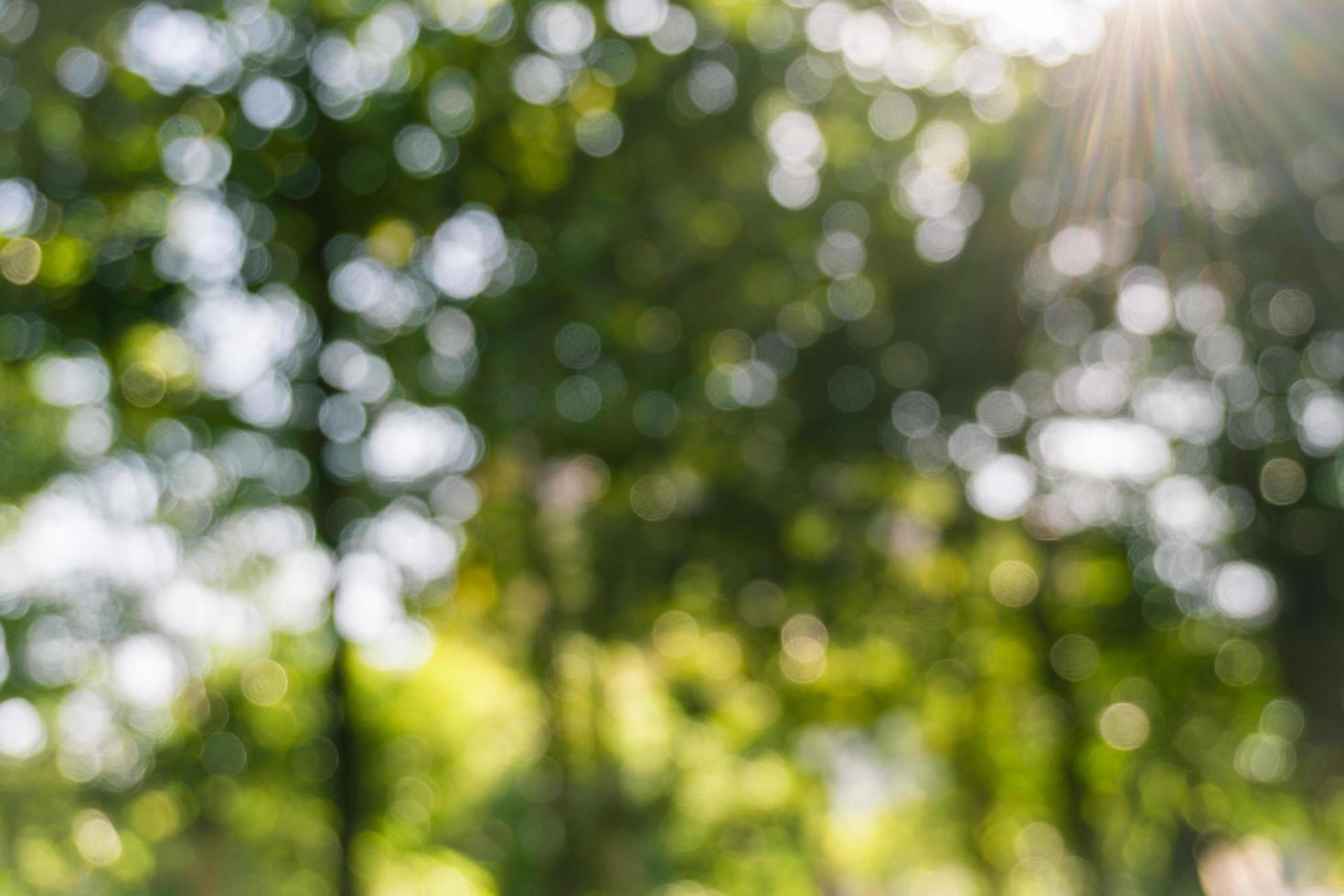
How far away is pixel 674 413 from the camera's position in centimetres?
1418

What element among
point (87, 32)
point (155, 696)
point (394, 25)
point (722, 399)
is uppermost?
point (394, 25)

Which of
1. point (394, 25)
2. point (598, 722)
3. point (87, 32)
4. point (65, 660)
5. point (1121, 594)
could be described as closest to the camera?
point (87, 32)

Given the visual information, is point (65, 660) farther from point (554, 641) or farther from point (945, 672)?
point (945, 672)

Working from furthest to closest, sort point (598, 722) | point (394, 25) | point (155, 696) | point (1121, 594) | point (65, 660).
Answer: point (598, 722) < point (1121, 594) < point (155, 696) < point (65, 660) < point (394, 25)

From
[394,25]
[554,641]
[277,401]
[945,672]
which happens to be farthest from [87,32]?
[945,672]

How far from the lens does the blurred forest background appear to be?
1152 centimetres

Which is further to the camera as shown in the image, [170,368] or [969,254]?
[969,254]

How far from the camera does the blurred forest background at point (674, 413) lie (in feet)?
37.8

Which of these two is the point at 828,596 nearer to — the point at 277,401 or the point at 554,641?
the point at 554,641

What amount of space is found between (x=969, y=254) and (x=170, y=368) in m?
8.11

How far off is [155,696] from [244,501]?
3.53 meters

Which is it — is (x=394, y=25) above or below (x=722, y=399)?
above

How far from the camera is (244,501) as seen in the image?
12438 millimetres

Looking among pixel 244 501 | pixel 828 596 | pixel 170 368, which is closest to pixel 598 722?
pixel 828 596
